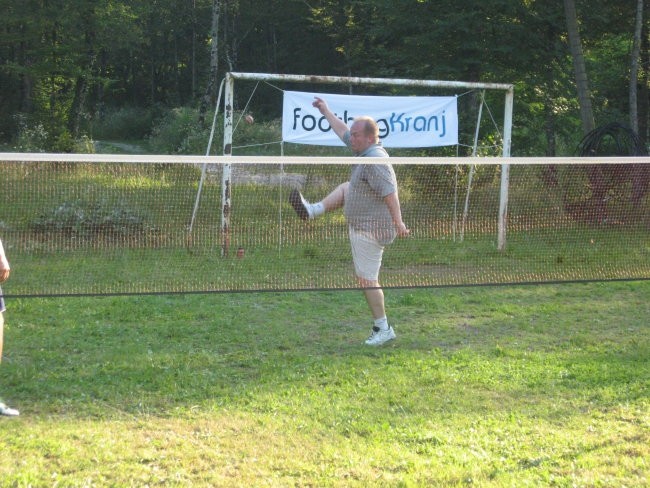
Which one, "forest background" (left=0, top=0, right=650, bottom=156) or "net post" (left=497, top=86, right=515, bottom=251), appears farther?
"forest background" (left=0, top=0, right=650, bottom=156)

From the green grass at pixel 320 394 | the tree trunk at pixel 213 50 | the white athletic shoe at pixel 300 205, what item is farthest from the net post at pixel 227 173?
the tree trunk at pixel 213 50

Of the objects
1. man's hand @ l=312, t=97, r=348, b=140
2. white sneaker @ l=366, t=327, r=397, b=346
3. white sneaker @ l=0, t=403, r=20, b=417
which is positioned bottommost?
white sneaker @ l=0, t=403, r=20, b=417

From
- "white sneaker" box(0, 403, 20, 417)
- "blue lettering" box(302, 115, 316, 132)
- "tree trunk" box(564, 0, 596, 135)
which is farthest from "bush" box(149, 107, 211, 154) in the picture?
"white sneaker" box(0, 403, 20, 417)

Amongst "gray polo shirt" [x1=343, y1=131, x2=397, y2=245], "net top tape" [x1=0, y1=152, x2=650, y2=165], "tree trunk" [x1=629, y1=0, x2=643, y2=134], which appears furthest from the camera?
"tree trunk" [x1=629, y1=0, x2=643, y2=134]

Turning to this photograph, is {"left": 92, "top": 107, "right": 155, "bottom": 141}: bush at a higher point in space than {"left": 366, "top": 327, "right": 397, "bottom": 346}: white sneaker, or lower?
higher

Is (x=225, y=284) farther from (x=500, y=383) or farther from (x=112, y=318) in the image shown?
(x=500, y=383)

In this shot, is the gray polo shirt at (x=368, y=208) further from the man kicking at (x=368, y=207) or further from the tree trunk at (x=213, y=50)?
the tree trunk at (x=213, y=50)

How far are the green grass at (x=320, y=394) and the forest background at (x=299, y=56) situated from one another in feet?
33.3

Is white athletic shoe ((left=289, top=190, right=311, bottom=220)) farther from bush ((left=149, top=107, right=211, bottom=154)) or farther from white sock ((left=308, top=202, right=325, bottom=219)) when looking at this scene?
bush ((left=149, top=107, right=211, bottom=154))

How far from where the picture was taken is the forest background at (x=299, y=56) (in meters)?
19.6

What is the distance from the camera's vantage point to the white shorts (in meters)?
6.91

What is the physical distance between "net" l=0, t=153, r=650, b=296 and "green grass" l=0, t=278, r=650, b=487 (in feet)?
1.32

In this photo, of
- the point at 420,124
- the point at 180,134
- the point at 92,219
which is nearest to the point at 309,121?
the point at 420,124

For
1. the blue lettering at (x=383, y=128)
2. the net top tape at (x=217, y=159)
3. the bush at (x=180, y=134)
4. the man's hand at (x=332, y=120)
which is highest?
the bush at (x=180, y=134)
